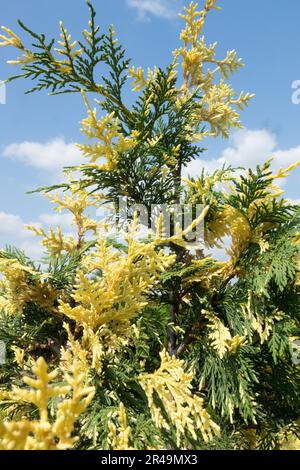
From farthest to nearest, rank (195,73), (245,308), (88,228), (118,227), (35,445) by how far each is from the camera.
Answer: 1. (88,228)
2. (195,73)
3. (118,227)
4. (245,308)
5. (35,445)

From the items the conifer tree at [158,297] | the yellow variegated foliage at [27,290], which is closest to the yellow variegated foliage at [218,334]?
the conifer tree at [158,297]

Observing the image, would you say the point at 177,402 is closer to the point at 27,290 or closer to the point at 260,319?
the point at 260,319

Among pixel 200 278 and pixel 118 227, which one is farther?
pixel 118 227

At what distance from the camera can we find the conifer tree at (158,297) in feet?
17.0

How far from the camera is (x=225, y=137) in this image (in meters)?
8.51

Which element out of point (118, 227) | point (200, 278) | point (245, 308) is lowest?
point (245, 308)

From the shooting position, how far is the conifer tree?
5.18 metres

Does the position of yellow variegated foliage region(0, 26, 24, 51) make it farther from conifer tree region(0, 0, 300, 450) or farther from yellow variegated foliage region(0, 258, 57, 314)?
yellow variegated foliage region(0, 258, 57, 314)

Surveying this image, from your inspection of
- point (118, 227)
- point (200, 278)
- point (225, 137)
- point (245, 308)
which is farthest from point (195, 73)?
point (245, 308)

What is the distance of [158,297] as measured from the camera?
6844 mm

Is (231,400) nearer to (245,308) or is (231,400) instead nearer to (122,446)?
(245,308)

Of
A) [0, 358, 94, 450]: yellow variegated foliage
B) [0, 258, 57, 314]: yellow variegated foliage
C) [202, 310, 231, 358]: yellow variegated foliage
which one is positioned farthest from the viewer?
[0, 258, 57, 314]: yellow variegated foliage

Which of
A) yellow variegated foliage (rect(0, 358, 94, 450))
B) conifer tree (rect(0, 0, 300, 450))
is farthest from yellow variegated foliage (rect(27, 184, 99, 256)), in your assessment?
yellow variegated foliage (rect(0, 358, 94, 450))

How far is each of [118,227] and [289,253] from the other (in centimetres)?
314
